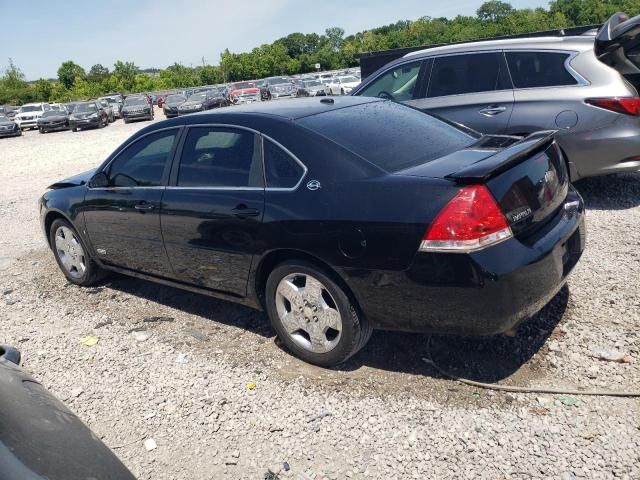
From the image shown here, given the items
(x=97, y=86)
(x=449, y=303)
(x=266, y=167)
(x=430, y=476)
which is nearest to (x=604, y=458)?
(x=430, y=476)

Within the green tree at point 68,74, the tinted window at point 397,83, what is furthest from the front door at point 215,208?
the green tree at point 68,74

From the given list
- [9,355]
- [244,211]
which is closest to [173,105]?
[244,211]

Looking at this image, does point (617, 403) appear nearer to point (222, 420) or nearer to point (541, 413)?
point (541, 413)

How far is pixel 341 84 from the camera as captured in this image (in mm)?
32438

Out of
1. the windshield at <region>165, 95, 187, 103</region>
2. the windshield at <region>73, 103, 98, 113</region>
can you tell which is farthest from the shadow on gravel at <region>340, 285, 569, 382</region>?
the windshield at <region>165, 95, 187, 103</region>

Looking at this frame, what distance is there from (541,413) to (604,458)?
0.42m

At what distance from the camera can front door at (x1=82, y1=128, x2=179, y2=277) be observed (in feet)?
14.7

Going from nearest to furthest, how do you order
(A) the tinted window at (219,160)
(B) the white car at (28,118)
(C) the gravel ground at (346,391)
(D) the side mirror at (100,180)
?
1. (C) the gravel ground at (346,391)
2. (A) the tinted window at (219,160)
3. (D) the side mirror at (100,180)
4. (B) the white car at (28,118)

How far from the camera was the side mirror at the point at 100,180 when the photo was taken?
4.92 m

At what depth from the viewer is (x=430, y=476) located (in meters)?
2.69

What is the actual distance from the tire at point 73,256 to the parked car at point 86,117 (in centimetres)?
2777

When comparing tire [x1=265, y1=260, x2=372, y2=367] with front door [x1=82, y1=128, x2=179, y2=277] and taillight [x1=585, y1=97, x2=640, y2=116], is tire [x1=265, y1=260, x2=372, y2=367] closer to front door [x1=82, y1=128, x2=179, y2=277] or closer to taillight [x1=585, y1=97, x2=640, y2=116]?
front door [x1=82, y1=128, x2=179, y2=277]

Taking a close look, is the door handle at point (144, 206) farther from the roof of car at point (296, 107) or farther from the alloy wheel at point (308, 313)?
the alloy wheel at point (308, 313)

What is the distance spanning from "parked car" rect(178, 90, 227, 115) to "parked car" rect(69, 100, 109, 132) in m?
4.42
